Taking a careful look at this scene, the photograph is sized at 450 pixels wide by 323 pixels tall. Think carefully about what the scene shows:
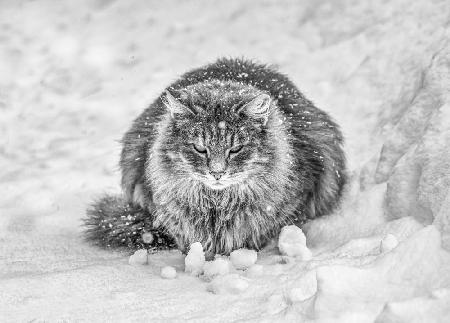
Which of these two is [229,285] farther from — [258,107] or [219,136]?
[258,107]

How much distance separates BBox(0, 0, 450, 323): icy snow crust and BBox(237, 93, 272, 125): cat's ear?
33.9 inches

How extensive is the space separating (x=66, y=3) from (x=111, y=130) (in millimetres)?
2851

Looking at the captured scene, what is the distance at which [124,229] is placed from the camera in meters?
4.51

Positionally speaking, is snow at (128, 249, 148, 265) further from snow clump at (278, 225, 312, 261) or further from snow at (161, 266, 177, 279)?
snow clump at (278, 225, 312, 261)

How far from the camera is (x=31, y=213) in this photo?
5012mm

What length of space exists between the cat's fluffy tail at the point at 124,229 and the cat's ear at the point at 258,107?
112 cm

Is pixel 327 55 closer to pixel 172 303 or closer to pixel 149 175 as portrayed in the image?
pixel 149 175

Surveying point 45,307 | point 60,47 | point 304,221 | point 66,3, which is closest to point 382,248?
point 304,221

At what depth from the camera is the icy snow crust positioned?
2.73 m

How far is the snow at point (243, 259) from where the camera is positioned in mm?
3861

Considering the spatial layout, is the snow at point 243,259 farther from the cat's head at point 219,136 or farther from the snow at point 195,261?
the cat's head at point 219,136

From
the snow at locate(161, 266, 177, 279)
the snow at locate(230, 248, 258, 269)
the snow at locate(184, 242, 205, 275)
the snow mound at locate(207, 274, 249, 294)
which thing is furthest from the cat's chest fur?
the snow mound at locate(207, 274, 249, 294)

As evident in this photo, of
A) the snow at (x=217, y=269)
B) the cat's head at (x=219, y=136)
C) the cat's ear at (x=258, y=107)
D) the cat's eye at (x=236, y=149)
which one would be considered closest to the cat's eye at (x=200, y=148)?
the cat's head at (x=219, y=136)

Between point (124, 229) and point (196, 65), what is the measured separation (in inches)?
132
